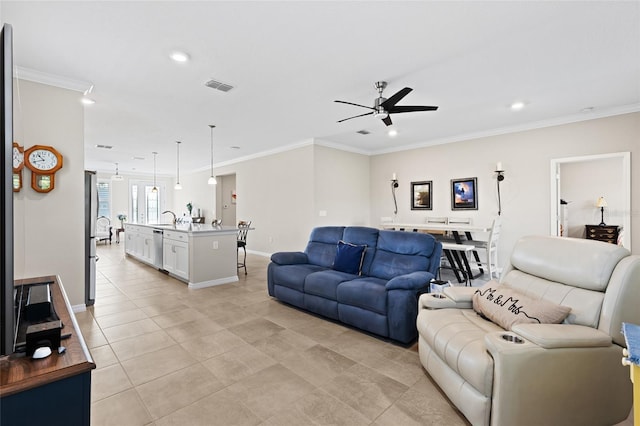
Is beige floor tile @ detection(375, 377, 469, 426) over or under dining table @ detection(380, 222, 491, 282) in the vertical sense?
under

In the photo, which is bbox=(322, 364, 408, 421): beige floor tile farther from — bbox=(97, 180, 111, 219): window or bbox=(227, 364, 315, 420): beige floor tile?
bbox=(97, 180, 111, 219): window

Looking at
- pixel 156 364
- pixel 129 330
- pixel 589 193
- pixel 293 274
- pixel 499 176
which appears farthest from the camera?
pixel 589 193

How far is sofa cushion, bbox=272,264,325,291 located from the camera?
3.65 metres

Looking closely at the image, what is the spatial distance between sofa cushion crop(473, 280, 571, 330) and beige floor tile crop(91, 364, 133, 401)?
8.68 ft

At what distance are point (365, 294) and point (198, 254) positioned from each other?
9.79 ft

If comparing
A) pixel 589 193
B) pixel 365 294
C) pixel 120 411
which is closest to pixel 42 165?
pixel 120 411

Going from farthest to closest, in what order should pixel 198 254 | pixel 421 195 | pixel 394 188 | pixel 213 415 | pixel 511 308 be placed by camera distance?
1. pixel 394 188
2. pixel 421 195
3. pixel 198 254
4. pixel 511 308
5. pixel 213 415

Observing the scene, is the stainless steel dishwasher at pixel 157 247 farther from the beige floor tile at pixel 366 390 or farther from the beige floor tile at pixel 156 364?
the beige floor tile at pixel 366 390

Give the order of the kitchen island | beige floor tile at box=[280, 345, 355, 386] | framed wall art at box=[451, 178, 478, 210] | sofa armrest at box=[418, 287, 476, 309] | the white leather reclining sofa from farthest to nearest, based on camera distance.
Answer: framed wall art at box=[451, 178, 478, 210], the kitchen island, sofa armrest at box=[418, 287, 476, 309], beige floor tile at box=[280, 345, 355, 386], the white leather reclining sofa

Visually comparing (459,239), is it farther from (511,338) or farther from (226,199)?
(226,199)

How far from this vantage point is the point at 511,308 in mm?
1987

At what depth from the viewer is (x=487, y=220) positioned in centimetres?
587

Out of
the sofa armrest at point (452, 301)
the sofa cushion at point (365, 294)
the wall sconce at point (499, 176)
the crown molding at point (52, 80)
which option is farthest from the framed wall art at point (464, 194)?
the crown molding at point (52, 80)

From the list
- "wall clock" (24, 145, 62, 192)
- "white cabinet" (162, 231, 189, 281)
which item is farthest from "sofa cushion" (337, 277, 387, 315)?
"wall clock" (24, 145, 62, 192)
